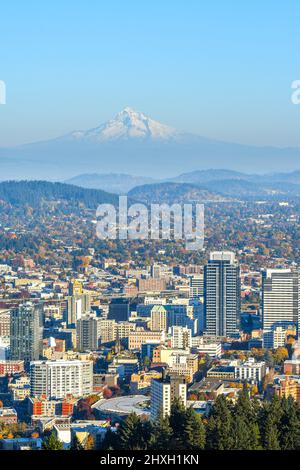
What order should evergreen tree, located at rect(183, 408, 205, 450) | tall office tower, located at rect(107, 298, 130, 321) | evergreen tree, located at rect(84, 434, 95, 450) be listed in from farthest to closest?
tall office tower, located at rect(107, 298, 130, 321)
evergreen tree, located at rect(84, 434, 95, 450)
evergreen tree, located at rect(183, 408, 205, 450)

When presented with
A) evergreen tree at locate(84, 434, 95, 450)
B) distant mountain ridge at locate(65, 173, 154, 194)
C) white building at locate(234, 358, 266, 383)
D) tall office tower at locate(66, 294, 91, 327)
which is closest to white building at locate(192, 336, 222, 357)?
white building at locate(234, 358, 266, 383)

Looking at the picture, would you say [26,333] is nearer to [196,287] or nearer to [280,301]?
[280,301]

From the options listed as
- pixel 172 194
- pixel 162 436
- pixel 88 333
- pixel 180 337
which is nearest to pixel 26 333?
pixel 88 333

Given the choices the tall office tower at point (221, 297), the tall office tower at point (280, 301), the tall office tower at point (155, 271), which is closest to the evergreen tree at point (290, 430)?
the tall office tower at point (280, 301)

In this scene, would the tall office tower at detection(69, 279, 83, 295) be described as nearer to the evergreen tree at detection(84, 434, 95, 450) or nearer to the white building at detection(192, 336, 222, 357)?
the white building at detection(192, 336, 222, 357)

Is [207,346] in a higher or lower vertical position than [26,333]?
lower

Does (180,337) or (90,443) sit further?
(180,337)

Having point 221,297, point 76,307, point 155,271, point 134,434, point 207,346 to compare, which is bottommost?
point 134,434

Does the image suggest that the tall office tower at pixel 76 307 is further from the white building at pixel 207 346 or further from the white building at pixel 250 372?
the white building at pixel 250 372
